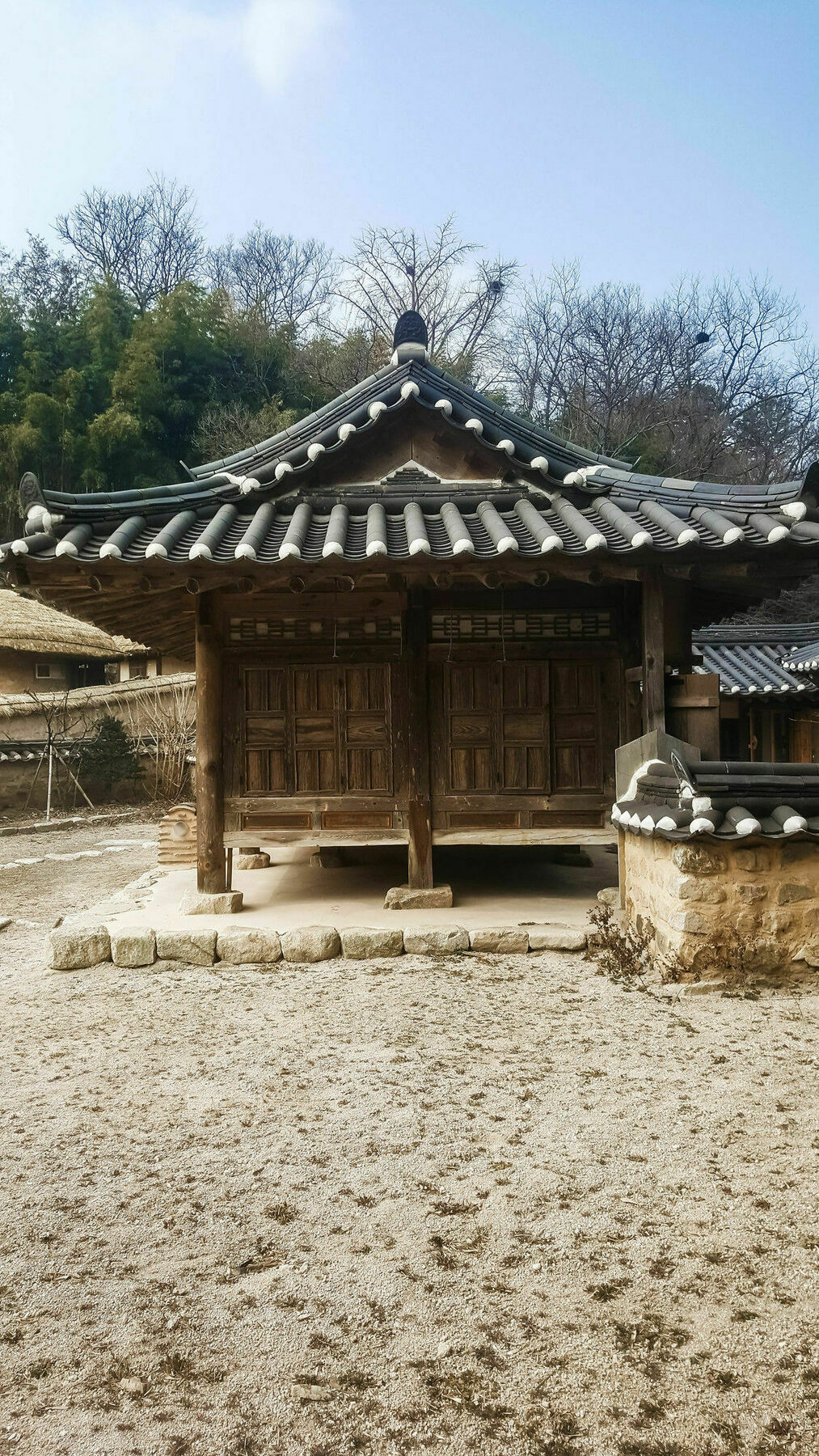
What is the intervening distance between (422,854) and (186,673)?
Answer: 1498cm

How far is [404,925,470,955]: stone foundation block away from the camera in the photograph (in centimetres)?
646

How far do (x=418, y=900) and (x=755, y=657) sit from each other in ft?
46.5

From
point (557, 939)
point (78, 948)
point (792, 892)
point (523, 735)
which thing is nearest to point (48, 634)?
point (78, 948)

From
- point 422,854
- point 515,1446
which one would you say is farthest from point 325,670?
point 515,1446

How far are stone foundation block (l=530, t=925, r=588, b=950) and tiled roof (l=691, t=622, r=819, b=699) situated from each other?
12.0 metres

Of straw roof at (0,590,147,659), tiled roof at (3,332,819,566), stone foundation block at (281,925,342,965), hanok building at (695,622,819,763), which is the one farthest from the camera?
straw roof at (0,590,147,659)

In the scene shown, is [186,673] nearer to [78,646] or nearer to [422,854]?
[78,646]

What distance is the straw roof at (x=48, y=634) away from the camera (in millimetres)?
23188

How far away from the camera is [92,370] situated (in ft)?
91.8

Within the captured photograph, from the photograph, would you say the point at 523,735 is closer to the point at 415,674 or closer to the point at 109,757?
the point at 415,674

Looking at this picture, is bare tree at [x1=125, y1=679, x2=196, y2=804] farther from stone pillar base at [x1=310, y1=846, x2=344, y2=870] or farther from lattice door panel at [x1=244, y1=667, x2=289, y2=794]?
lattice door panel at [x1=244, y1=667, x2=289, y2=794]

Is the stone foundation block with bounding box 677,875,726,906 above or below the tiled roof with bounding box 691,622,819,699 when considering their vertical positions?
below

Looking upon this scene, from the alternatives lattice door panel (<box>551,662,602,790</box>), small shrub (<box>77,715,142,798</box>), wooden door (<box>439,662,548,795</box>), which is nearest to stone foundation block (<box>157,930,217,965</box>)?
wooden door (<box>439,662,548,795</box>)

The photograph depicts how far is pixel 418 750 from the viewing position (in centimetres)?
736
